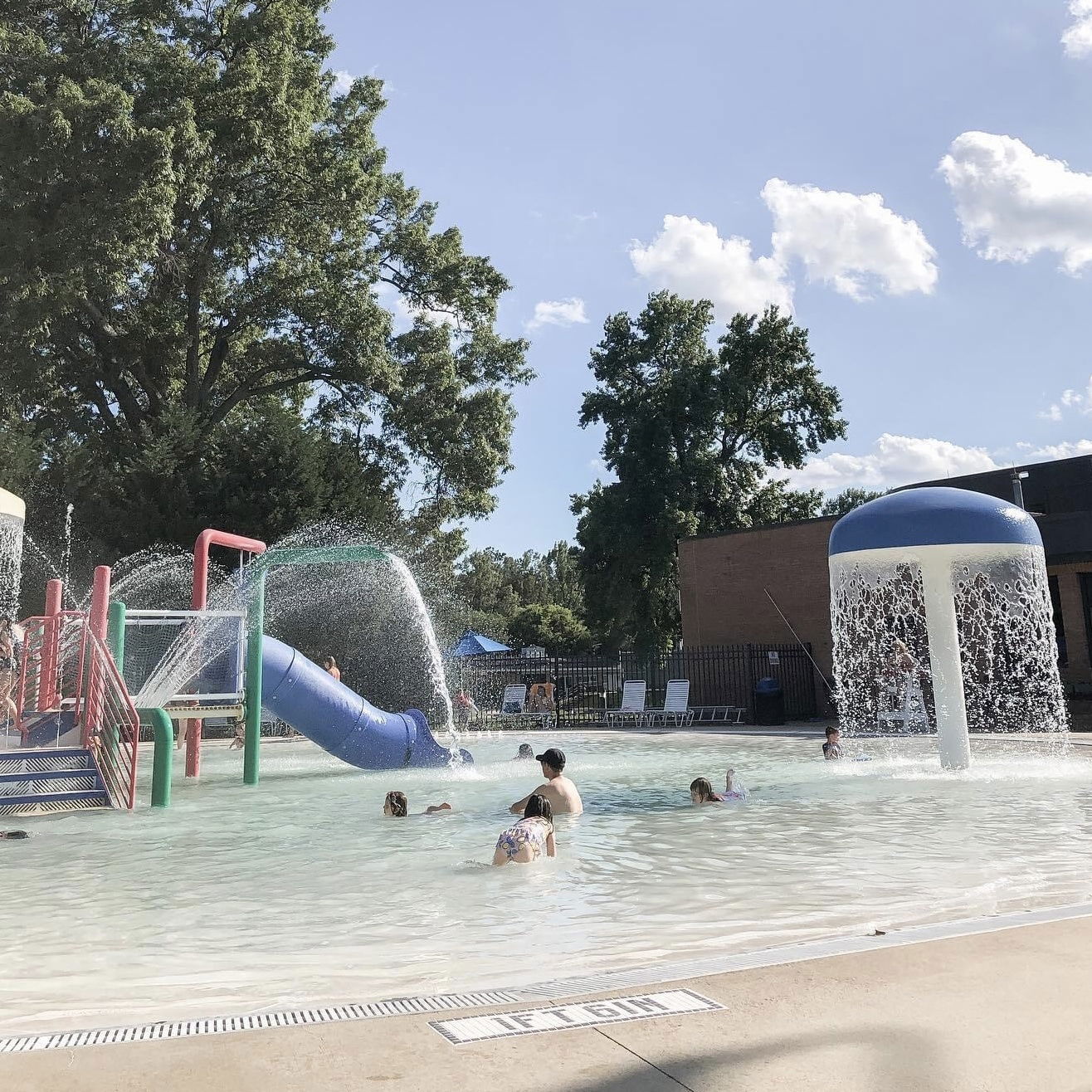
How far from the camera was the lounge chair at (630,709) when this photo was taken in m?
27.3

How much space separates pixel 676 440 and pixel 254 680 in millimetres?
32790

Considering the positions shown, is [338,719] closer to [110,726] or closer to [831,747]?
[110,726]

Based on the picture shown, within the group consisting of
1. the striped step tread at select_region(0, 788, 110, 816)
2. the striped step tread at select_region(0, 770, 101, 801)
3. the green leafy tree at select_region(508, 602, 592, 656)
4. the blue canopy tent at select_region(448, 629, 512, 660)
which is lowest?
the striped step tread at select_region(0, 788, 110, 816)

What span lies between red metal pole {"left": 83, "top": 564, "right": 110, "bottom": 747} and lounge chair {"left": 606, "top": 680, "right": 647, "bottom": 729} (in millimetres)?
17181

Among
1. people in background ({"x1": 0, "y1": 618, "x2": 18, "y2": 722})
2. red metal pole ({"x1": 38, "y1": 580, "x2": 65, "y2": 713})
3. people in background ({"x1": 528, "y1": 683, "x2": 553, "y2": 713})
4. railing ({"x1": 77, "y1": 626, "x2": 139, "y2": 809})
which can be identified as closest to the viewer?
railing ({"x1": 77, "y1": 626, "x2": 139, "y2": 809})

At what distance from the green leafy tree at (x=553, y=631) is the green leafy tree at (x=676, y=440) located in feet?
59.3

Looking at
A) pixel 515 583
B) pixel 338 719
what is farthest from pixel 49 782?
pixel 515 583

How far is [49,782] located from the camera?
1088cm

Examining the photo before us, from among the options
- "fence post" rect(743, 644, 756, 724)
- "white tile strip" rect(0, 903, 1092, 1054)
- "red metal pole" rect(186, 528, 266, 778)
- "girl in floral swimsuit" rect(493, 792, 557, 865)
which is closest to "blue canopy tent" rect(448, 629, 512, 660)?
"fence post" rect(743, 644, 756, 724)

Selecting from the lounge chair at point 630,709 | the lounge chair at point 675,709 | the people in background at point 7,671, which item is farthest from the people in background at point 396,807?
the lounge chair at point 630,709

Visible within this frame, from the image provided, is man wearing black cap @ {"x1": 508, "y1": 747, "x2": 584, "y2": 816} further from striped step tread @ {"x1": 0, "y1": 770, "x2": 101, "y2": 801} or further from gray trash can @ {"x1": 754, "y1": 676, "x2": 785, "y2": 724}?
gray trash can @ {"x1": 754, "y1": 676, "x2": 785, "y2": 724}

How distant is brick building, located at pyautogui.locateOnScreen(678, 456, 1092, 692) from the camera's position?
24000mm

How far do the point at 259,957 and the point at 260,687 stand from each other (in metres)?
9.17

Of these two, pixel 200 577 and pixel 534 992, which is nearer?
pixel 534 992
